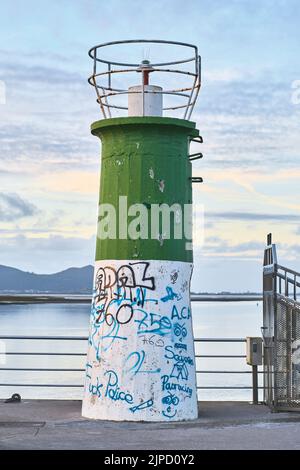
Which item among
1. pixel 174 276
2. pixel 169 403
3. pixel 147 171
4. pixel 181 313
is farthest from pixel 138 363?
pixel 147 171

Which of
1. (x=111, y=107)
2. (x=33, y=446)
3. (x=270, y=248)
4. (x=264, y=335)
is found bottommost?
(x=33, y=446)

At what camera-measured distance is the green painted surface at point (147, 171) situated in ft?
36.2

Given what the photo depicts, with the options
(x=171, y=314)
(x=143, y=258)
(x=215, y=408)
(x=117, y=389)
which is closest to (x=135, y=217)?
(x=143, y=258)

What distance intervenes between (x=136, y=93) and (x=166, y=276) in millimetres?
2050

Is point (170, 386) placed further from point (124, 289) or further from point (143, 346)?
point (124, 289)

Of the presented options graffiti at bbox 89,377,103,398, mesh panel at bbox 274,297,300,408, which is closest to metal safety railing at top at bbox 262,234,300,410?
mesh panel at bbox 274,297,300,408

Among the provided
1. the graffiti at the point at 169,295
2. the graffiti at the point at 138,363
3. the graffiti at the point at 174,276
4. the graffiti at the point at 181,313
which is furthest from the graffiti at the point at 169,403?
the graffiti at the point at 174,276

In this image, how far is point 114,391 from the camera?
35.8 ft

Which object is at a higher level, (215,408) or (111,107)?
(111,107)

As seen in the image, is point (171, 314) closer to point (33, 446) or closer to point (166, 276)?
point (166, 276)

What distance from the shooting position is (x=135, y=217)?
1104cm

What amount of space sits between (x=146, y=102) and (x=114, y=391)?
317 centimetres

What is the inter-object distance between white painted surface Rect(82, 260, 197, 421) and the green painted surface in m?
0.16

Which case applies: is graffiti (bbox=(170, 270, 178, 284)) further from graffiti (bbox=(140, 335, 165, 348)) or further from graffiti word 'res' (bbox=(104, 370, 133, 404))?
graffiti word 'res' (bbox=(104, 370, 133, 404))
